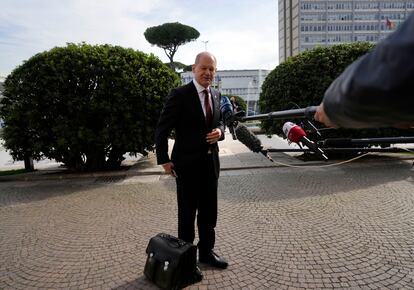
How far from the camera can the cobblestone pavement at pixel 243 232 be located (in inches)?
132

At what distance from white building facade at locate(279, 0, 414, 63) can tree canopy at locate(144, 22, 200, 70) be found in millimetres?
40537

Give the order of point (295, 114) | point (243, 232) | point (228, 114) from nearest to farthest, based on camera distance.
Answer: point (295, 114) < point (228, 114) < point (243, 232)

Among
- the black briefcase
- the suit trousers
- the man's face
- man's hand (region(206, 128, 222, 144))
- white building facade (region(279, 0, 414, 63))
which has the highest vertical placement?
white building facade (region(279, 0, 414, 63))

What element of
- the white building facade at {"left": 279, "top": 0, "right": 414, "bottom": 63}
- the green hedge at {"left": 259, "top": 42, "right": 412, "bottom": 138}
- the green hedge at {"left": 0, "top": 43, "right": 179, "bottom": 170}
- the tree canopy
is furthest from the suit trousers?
the white building facade at {"left": 279, "top": 0, "right": 414, "bottom": 63}

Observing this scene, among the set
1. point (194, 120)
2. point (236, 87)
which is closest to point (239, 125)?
point (194, 120)

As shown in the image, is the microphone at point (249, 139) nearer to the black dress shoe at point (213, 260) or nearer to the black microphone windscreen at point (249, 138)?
the black microphone windscreen at point (249, 138)

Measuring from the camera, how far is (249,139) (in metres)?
2.43

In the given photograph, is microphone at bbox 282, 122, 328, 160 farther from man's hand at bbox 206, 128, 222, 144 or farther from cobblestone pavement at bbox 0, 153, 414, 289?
cobblestone pavement at bbox 0, 153, 414, 289

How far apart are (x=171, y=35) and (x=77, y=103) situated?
5693cm

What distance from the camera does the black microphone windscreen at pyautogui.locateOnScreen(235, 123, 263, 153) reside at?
2.37 meters

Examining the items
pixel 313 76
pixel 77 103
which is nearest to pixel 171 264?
pixel 77 103

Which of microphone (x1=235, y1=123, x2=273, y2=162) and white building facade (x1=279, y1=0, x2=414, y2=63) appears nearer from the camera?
microphone (x1=235, y1=123, x2=273, y2=162)

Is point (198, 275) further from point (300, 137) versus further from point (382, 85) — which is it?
point (382, 85)

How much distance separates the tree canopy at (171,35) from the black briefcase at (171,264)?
6236cm
